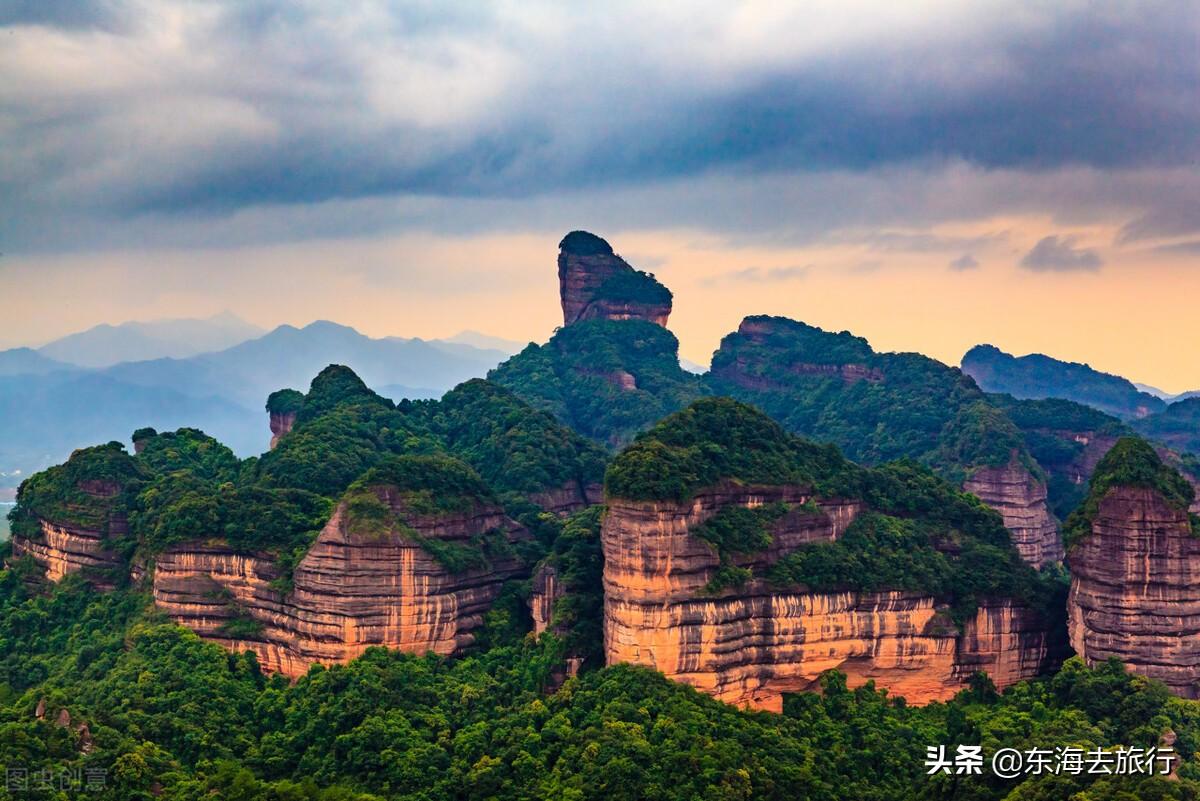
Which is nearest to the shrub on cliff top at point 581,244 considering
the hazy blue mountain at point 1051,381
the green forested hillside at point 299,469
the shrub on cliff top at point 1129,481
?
the green forested hillside at point 299,469

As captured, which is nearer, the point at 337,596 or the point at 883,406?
the point at 337,596

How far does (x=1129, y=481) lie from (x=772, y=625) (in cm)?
1509

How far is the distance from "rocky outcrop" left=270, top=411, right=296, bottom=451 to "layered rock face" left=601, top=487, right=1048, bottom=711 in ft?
123

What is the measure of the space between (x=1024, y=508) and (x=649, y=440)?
41820 millimetres

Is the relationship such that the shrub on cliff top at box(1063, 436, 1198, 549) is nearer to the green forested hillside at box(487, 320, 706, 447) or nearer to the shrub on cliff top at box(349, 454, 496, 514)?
the shrub on cliff top at box(349, 454, 496, 514)

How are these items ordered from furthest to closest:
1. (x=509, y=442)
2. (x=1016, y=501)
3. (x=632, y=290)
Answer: (x=632, y=290)
(x=1016, y=501)
(x=509, y=442)

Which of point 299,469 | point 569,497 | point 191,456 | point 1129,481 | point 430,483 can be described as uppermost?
point 191,456

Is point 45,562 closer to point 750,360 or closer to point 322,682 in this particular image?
point 322,682

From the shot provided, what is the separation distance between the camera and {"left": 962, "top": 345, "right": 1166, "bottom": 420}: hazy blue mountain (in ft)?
516

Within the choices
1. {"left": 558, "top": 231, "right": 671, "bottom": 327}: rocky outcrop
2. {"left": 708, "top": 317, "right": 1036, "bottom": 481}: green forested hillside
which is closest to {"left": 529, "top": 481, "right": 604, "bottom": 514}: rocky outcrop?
{"left": 708, "top": 317, "right": 1036, "bottom": 481}: green forested hillside

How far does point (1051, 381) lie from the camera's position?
16538 centimetres

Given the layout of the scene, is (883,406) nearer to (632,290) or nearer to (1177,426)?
(632,290)

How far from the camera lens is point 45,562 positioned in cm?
7438

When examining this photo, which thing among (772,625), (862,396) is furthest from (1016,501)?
(772,625)
